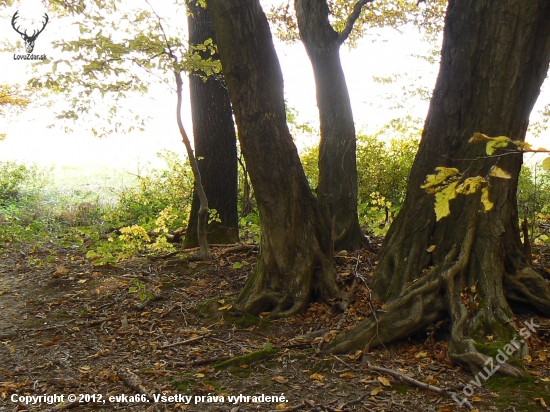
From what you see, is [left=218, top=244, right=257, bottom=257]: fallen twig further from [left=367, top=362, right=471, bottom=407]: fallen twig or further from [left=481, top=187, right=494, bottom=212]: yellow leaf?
[left=481, top=187, right=494, bottom=212]: yellow leaf

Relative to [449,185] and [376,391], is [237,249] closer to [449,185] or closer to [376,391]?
[376,391]

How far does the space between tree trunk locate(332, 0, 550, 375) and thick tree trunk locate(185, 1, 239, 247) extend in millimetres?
3399

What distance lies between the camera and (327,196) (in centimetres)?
561

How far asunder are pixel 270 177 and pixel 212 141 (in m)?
2.73

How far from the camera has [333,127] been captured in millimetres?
5773

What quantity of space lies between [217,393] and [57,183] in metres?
13.3

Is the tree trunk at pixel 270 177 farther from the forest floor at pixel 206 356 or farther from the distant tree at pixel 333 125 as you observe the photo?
the distant tree at pixel 333 125

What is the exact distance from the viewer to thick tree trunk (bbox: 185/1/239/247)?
22.5 feet

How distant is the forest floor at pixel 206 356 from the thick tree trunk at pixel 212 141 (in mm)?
1125

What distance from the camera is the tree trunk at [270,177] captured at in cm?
420

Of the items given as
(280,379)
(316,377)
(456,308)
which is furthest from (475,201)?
(280,379)

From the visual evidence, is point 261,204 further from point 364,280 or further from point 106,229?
point 106,229

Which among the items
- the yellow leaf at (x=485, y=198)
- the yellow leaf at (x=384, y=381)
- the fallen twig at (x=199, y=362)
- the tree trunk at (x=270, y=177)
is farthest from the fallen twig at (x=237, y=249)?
the yellow leaf at (x=485, y=198)

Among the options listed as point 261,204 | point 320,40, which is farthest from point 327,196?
point 320,40
